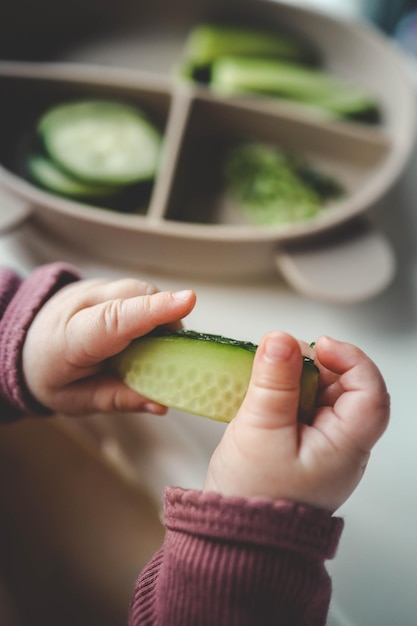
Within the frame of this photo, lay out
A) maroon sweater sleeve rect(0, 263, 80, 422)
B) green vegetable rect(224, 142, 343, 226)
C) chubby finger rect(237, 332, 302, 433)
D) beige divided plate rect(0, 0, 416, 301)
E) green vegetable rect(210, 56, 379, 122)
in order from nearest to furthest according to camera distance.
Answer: chubby finger rect(237, 332, 302, 433), maroon sweater sleeve rect(0, 263, 80, 422), beige divided plate rect(0, 0, 416, 301), green vegetable rect(224, 142, 343, 226), green vegetable rect(210, 56, 379, 122)

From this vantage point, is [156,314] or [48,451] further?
[48,451]

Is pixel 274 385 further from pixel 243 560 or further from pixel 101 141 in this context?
pixel 101 141

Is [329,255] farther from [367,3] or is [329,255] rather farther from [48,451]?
[367,3]

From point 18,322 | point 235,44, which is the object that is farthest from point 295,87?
point 18,322

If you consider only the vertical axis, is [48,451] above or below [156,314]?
below

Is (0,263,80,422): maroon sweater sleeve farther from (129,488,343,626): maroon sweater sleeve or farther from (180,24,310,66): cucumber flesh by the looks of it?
(180,24,310,66): cucumber flesh

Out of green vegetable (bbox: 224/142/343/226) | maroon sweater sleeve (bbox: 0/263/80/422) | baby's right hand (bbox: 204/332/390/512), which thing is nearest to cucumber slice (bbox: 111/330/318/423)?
baby's right hand (bbox: 204/332/390/512)

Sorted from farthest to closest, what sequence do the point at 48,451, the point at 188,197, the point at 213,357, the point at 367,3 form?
the point at 367,3 → the point at 188,197 → the point at 48,451 → the point at 213,357

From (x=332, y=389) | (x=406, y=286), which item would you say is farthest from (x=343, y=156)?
(x=332, y=389)
